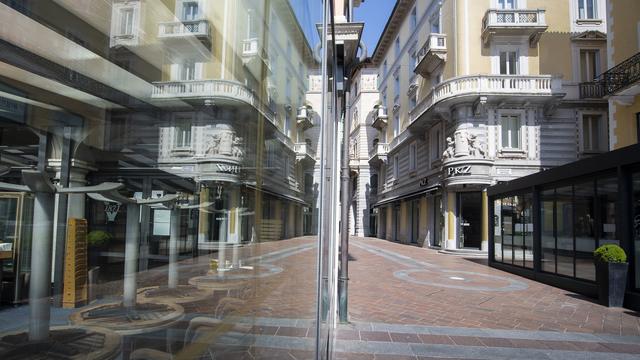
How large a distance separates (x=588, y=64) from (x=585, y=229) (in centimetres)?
1462

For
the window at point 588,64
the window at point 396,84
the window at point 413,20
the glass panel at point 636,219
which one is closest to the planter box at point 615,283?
the glass panel at point 636,219

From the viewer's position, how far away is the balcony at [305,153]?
1.63 m

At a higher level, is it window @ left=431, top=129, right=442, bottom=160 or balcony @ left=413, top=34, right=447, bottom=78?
balcony @ left=413, top=34, right=447, bottom=78

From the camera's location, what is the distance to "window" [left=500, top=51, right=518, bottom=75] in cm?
1994

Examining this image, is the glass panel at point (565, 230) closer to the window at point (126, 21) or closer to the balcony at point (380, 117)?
the window at point (126, 21)

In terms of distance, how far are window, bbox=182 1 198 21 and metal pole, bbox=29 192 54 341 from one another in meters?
0.31

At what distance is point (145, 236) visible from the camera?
87 cm

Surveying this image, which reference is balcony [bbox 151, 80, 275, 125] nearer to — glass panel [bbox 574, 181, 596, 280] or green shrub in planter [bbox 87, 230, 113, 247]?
green shrub in planter [bbox 87, 230, 113, 247]

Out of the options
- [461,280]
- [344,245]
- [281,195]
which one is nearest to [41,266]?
[281,195]

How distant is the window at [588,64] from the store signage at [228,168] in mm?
23770

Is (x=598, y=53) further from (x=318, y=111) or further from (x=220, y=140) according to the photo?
(x=220, y=140)

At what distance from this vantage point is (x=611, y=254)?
24.0 feet

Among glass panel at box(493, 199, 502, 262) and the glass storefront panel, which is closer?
the glass storefront panel

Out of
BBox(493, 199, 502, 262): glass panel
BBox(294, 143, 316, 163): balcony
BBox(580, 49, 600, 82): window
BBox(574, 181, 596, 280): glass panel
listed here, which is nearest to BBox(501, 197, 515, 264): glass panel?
BBox(493, 199, 502, 262): glass panel
